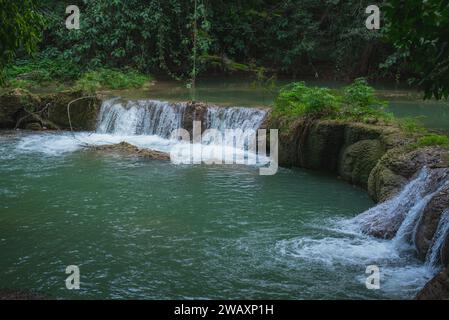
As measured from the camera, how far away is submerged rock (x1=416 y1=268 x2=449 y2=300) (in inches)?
217

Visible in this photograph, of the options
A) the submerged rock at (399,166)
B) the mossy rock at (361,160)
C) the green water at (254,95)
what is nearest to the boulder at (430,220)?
the submerged rock at (399,166)

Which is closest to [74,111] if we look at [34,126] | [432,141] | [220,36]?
[34,126]

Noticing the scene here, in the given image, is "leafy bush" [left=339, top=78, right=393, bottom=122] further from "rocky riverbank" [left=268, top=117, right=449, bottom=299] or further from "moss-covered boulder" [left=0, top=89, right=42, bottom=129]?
"moss-covered boulder" [left=0, top=89, right=42, bottom=129]

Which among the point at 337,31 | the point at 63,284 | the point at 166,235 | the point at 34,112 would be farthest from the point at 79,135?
the point at 337,31

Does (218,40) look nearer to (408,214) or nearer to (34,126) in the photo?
(34,126)

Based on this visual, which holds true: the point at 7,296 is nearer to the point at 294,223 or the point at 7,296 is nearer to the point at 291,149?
the point at 294,223

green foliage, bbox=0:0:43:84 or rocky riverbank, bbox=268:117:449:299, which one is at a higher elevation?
green foliage, bbox=0:0:43:84

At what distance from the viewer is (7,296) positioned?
619 centimetres

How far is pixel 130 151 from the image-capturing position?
14.9m

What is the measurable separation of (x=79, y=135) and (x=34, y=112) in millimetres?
1895

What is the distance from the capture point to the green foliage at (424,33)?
5207 millimetres

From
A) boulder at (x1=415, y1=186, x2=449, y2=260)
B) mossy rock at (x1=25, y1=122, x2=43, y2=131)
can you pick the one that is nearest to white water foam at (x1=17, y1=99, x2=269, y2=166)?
mossy rock at (x1=25, y1=122, x2=43, y2=131)

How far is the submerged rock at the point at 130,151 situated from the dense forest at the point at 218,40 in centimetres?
795

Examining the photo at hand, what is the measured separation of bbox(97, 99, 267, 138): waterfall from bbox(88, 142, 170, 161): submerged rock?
172 cm
